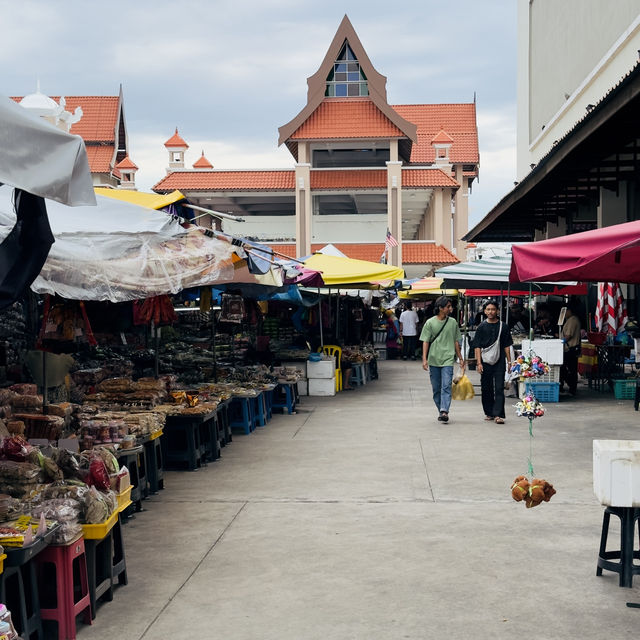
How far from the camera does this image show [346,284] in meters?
16.5

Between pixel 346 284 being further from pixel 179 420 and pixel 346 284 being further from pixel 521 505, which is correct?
pixel 521 505

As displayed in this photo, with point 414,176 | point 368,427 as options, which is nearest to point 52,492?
point 368,427

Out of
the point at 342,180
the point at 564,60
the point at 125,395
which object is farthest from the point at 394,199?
the point at 125,395

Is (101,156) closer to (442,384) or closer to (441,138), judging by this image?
(441,138)

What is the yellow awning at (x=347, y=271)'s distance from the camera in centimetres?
1579

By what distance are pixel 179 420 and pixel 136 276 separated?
98.2 inches

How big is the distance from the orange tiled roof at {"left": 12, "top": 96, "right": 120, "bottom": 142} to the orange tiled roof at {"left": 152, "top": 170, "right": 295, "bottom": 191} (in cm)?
1148

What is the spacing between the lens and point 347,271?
16.2 meters

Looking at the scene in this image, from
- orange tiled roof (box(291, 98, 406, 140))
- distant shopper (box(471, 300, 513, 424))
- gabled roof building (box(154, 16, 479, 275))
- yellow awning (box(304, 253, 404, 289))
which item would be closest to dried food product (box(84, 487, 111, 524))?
distant shopper (box(471, 300, 513, 424))

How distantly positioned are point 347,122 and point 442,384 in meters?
30.1

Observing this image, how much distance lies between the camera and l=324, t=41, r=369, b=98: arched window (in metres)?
42.7

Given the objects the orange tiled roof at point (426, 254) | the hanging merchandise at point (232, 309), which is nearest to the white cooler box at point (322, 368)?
the hanging merchandise at point (232, 309)

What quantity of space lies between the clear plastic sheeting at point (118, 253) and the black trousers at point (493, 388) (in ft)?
19.6

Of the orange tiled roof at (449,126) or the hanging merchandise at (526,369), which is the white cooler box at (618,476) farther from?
the orange tiled roof at (449,126)
